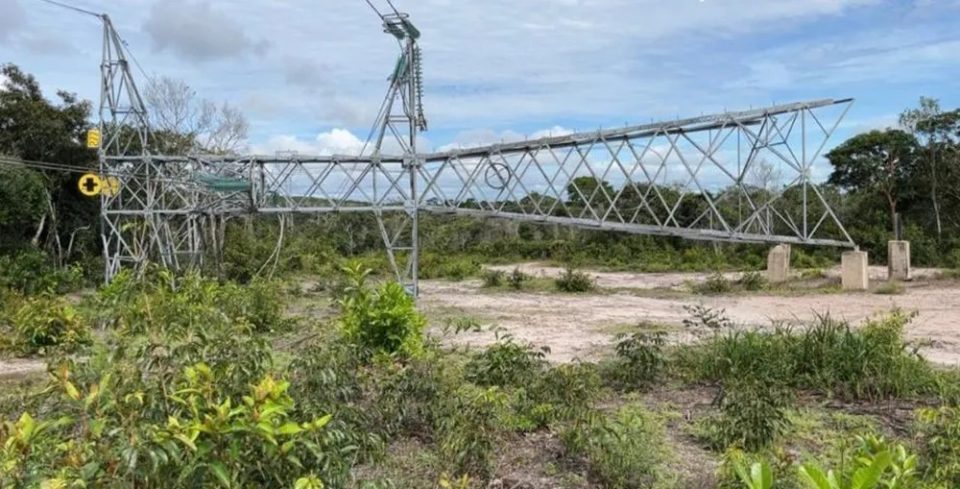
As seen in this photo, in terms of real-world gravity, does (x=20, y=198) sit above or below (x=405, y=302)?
above

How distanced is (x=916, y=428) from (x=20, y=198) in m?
20.5

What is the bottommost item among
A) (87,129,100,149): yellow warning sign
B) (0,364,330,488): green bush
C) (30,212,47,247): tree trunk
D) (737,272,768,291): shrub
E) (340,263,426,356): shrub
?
(737,272,768,291): shrub

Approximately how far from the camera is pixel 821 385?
6.92 m

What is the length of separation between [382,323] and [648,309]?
884 centimetres

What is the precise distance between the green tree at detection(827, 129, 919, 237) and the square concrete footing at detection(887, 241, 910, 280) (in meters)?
8.12

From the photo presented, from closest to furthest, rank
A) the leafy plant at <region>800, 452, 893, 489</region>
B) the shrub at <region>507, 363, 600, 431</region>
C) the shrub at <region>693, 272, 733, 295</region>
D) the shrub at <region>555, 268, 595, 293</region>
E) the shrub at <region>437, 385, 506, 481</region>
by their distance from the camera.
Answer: the leafy plant at <region>800, 452, 893, 489</region> → the shrub at <region>437, 385, 506, 481</region> → the shrub at <region>507, 363, 600, 431</region> → the shrub at <region>693, 272, 733, 295</region> → the shrub at <region>555, 268, 595, 293</region>

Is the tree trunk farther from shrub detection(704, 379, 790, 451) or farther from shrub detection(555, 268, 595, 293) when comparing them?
shrub detection(704, 379, 790, 451)

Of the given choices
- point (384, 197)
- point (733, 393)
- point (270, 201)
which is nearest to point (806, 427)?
point (733, 393)

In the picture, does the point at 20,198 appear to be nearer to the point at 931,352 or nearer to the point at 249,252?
the point at 249,252

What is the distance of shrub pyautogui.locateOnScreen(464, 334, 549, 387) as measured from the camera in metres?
6.94

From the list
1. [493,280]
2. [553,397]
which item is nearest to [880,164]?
[493,280]

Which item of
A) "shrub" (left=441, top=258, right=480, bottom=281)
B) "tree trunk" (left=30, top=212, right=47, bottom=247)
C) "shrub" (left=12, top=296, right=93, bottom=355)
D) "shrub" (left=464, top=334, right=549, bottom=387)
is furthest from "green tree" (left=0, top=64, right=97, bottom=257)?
"shrub" (left=464, top=334, right=549, bottom=387)

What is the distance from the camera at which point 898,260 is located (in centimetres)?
1983

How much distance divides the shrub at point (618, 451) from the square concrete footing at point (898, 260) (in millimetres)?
17276
